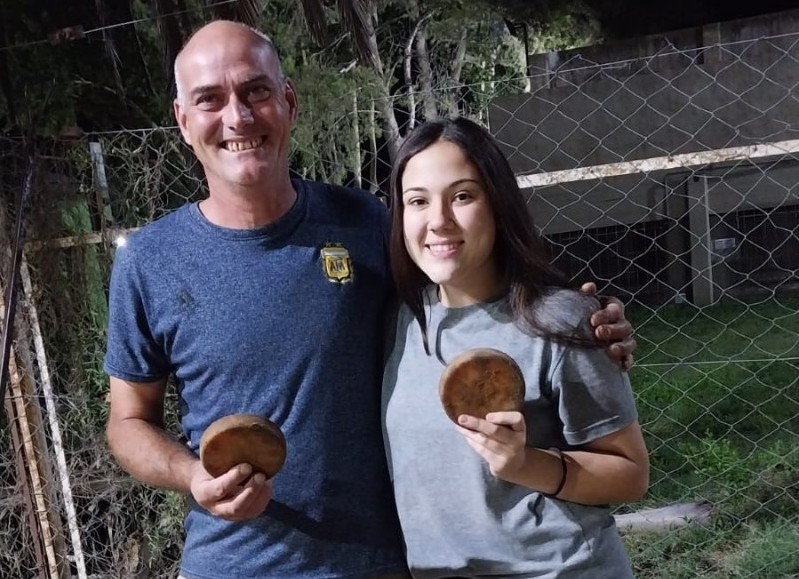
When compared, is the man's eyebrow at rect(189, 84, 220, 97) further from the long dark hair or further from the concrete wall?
the concrete wall

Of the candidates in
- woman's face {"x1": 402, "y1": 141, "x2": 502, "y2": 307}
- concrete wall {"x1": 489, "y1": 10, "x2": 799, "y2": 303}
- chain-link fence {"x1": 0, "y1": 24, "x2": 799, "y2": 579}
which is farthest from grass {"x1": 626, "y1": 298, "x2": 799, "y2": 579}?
woman's face {"x1": 402, "y1": 141, "x2": 502, "y2": 307}

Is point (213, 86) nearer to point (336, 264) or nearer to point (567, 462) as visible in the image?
point (336, 264)

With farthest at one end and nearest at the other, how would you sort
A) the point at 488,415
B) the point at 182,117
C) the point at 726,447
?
the point at 726,447
the point at 182,117
the point at 488,415

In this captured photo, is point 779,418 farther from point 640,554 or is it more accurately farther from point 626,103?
point 626,103

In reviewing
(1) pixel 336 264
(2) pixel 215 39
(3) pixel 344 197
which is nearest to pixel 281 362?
(1) pixel 336 264

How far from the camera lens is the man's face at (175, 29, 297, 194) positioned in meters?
1.34

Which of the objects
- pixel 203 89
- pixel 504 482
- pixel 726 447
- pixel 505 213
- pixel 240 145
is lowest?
pixel 726 447

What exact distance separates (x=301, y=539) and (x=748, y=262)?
6.41 m

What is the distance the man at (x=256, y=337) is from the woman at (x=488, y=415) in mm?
106

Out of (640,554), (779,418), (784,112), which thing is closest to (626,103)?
(784,112)

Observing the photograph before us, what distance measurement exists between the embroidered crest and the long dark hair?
17 centimetres

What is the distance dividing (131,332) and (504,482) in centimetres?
70

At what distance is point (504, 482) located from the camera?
112 centimetres

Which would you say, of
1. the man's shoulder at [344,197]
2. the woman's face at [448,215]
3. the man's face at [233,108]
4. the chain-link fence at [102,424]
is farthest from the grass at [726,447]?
the man's face at [233,108]
